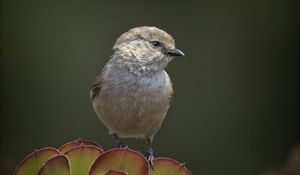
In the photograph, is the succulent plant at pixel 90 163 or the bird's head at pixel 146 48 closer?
the succulent plant at pixel 90 163

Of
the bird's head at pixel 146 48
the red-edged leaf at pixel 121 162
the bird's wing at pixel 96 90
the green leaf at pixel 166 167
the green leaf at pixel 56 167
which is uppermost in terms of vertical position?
the green leaf at pixel 56 167

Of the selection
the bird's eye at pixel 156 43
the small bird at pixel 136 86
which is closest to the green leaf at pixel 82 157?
the small bird at pixel 136 86

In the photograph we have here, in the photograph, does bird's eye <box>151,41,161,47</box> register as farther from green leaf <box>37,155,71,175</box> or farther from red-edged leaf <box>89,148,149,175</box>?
green leaf <box>37,155,71,175</box>

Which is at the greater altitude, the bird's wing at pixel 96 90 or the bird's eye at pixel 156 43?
the bird's eye at pixel 156 43

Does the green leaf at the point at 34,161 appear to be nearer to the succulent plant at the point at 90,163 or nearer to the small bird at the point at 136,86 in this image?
the succulent plant at the point at 90,163

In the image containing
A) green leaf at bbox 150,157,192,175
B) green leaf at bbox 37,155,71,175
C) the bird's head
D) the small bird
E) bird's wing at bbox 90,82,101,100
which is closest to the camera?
green leaf at bbox 37,155,71,175

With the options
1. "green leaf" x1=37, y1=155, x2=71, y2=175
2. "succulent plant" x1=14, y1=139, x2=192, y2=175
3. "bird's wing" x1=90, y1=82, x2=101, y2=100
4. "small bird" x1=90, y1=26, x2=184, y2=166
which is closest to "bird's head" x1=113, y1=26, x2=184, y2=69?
"small bird" x1=90, y1=26, x2=184, y2=166
